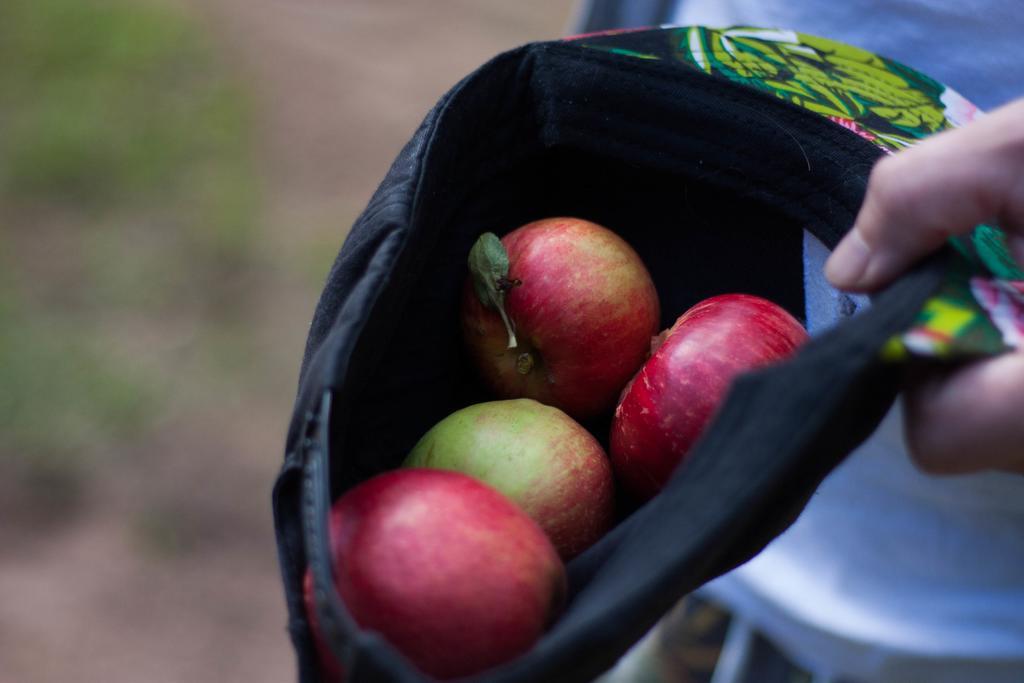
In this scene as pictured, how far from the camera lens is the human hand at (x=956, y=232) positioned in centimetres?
49

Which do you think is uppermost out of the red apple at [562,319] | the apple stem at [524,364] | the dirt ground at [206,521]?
the red apple at [562,319]

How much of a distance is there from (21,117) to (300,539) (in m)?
2.34

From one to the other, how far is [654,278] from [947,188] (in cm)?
31

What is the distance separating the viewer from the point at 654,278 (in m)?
0.81

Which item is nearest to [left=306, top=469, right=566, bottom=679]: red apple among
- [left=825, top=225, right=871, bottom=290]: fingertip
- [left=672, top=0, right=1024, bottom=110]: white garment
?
[left=825, top=225, right=871, bottom=290]: fingertip

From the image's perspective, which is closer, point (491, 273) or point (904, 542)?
point (491, 273)

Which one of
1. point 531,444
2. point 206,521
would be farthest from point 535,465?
point 206,521

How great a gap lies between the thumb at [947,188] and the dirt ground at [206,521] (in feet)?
4.48

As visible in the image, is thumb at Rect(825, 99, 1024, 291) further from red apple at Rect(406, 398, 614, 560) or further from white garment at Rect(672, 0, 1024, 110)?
white garment at Rect(672, 0, 1024, 110)

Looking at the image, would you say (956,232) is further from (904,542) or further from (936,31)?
(904,542)

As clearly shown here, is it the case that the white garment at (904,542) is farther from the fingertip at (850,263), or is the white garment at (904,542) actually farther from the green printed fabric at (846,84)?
the fingertip at (850,263)

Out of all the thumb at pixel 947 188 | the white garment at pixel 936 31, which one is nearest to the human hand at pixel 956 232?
the thumb at pixel 947 188

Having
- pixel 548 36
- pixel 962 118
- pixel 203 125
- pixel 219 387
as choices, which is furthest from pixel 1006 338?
pixel 548 36

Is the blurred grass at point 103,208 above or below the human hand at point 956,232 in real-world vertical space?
below
